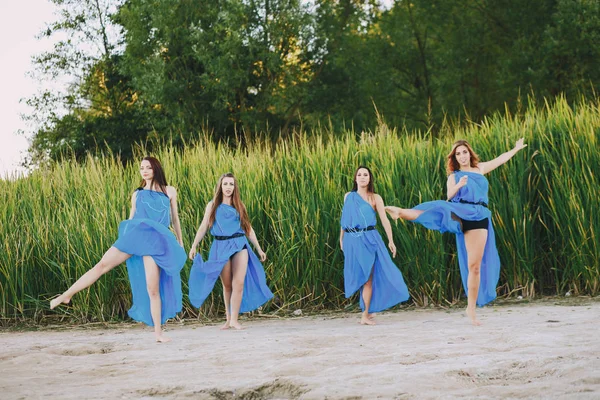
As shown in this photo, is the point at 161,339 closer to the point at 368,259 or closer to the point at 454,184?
the point at 368,259

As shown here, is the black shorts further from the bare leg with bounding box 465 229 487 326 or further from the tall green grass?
the tall green grass

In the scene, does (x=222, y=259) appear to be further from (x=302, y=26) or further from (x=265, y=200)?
(x=302, y=26)

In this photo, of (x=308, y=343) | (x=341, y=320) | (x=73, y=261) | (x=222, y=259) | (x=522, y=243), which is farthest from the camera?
(x=73, y=261)

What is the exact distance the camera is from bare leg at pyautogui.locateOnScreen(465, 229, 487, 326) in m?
6.76

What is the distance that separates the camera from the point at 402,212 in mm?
6746

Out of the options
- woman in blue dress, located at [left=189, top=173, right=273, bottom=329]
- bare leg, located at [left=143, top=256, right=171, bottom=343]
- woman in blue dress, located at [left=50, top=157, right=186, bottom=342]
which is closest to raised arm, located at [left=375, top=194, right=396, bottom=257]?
woman in blue dress, located at [left=189, top=173, right=273, bottom=329]

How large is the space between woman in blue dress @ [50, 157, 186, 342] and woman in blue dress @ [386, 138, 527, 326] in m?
1.91

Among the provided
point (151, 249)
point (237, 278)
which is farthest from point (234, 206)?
point (151, 249)

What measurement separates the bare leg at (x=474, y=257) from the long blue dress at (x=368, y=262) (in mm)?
627

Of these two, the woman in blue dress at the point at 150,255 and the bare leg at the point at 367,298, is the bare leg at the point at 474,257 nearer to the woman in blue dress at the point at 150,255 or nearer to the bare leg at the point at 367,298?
the bare leg at the point at 367,298

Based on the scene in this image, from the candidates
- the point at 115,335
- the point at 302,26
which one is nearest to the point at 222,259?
the point at 115,335

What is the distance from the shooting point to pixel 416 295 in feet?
28.1

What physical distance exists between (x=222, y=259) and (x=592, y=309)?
3.40m

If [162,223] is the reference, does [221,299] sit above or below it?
below
